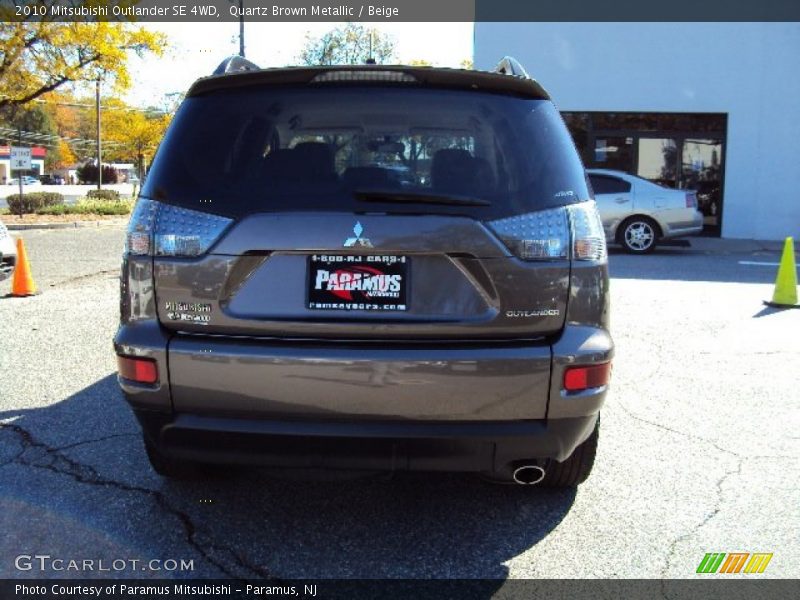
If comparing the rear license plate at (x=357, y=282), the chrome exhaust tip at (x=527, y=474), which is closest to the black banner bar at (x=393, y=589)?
the chrome exhaust tip at (x=527, y=474)

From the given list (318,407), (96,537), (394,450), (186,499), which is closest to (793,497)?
(394,450)

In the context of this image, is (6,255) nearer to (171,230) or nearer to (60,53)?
(171,230)

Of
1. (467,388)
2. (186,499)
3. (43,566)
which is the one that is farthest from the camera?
(186,499)

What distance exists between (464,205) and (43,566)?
211 cm

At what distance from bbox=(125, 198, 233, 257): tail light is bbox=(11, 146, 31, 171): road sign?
20.3 m

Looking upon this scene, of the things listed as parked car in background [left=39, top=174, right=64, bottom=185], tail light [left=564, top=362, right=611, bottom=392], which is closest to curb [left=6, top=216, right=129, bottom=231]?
tail light [left=564, top=362, right=611, bottom=392]

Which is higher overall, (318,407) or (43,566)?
(318,407)

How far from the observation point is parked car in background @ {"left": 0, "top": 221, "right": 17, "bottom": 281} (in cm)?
919

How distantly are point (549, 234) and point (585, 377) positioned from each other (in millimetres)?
551

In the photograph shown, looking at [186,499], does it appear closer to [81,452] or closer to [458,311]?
[81,452]

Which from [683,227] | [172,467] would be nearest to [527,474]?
[172,467]

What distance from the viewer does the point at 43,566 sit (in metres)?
2.98

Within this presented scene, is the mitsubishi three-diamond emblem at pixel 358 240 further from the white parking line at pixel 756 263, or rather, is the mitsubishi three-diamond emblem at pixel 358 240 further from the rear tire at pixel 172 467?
the white parking line at pixel 756 263

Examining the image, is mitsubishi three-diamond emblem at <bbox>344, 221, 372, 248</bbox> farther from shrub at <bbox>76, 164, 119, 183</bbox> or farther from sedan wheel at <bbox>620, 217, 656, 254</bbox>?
shrub at <bbox>76, 164, 119, 183</bbox>
